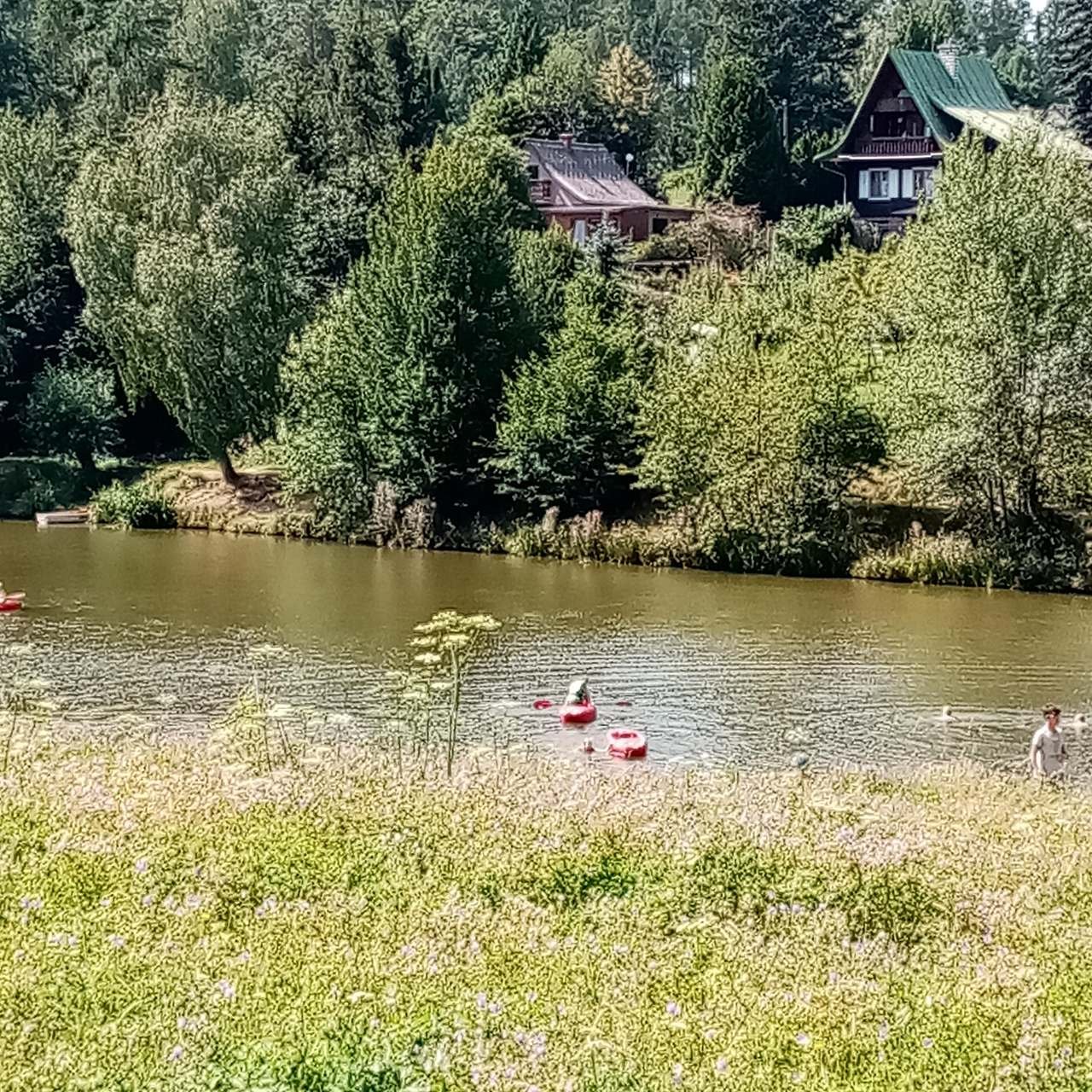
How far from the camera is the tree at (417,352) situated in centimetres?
4859

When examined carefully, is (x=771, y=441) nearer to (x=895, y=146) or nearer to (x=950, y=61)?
(x=895, y=146)

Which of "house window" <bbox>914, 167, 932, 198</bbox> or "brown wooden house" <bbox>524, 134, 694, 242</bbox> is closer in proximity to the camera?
"house window" <bbox>914, 167, 932, 198</bbox>

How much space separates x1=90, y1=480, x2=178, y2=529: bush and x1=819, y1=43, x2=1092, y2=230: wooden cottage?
3600 cm

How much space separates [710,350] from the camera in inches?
1849

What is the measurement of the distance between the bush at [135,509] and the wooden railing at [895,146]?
38140 mm

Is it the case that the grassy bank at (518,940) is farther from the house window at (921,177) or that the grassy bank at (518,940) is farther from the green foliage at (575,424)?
the house window at (921,177)

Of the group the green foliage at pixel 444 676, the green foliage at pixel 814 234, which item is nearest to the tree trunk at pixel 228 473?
the green foliage at pixel 444 676

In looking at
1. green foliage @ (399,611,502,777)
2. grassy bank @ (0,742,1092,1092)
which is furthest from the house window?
grassy bank @ (0,742,1092,1092)

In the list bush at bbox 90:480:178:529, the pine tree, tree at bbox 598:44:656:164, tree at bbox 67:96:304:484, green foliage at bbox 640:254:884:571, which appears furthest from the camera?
tree at bbox 598:44:656:164

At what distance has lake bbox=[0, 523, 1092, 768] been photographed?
25844 millimetres

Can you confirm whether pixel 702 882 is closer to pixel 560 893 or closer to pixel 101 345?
pixel 560 893

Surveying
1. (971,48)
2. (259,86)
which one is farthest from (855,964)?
(971,48)

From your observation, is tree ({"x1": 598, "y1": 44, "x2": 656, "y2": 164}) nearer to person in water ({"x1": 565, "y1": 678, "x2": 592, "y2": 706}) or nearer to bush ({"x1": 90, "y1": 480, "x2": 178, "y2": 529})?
bush ({"x1": 90, "y1": 480, "x2": 178, "y2": 529})

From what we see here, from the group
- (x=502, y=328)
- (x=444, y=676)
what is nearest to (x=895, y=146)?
(x=502, y=328)
